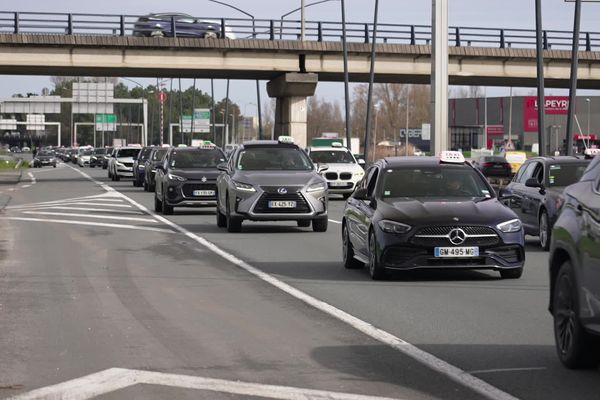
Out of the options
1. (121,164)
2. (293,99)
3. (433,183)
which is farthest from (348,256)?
(121,164)

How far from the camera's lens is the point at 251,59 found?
5544 centimetres

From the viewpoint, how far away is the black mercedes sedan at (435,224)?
14.1 metres

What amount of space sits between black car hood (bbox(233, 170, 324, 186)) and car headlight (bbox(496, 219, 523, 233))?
9390mm

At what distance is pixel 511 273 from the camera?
14727 millimetres

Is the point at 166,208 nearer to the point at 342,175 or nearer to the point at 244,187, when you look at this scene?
the point at 244,187

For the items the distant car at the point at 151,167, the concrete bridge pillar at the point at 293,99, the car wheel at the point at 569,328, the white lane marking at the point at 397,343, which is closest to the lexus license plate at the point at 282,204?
the white lane marking at the point at 397,343

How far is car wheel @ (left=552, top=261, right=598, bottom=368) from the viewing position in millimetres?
8266

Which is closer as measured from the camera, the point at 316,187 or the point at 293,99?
the point at 316,187

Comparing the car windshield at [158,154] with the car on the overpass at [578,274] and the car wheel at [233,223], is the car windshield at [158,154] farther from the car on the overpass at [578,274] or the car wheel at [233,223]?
the car on the overpass at [578,274]

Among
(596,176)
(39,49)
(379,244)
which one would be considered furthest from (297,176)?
(39,49)

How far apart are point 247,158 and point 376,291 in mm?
11644

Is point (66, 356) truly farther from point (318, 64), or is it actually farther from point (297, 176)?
point (318, 64)

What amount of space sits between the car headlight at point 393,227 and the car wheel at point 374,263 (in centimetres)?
22

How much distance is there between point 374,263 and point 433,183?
1.53 m
